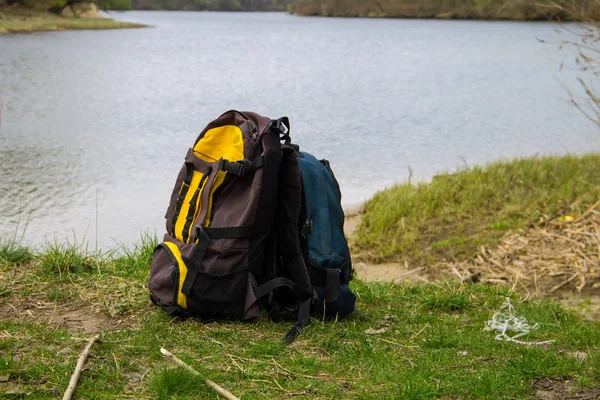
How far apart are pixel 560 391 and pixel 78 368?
75.9 inches

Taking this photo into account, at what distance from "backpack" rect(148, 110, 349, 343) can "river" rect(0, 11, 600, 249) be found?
1.76m

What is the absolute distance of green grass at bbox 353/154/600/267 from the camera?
7535 mm

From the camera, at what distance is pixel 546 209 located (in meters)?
7.74

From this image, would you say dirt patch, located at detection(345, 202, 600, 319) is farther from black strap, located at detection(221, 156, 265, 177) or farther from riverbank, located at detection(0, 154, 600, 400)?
black strap, located at detection(221, 156, 265, 177)

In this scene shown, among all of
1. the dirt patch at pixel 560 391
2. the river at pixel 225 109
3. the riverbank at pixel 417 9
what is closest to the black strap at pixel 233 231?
the dirt patch at pixel 560 391

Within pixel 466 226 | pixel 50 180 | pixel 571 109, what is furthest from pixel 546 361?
pixel 571 109

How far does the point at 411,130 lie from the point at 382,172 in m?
3.19

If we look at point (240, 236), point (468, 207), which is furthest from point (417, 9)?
point (240, 236)

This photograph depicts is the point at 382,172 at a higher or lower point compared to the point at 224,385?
lower

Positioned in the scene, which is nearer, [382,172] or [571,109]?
[382,172]

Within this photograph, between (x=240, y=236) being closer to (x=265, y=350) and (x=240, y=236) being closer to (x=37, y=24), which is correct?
(x=265, y=350)

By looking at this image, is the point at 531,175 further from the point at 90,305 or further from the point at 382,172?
the point at 90,305

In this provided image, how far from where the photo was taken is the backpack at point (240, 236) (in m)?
3.45

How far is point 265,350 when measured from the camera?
3197 mm
